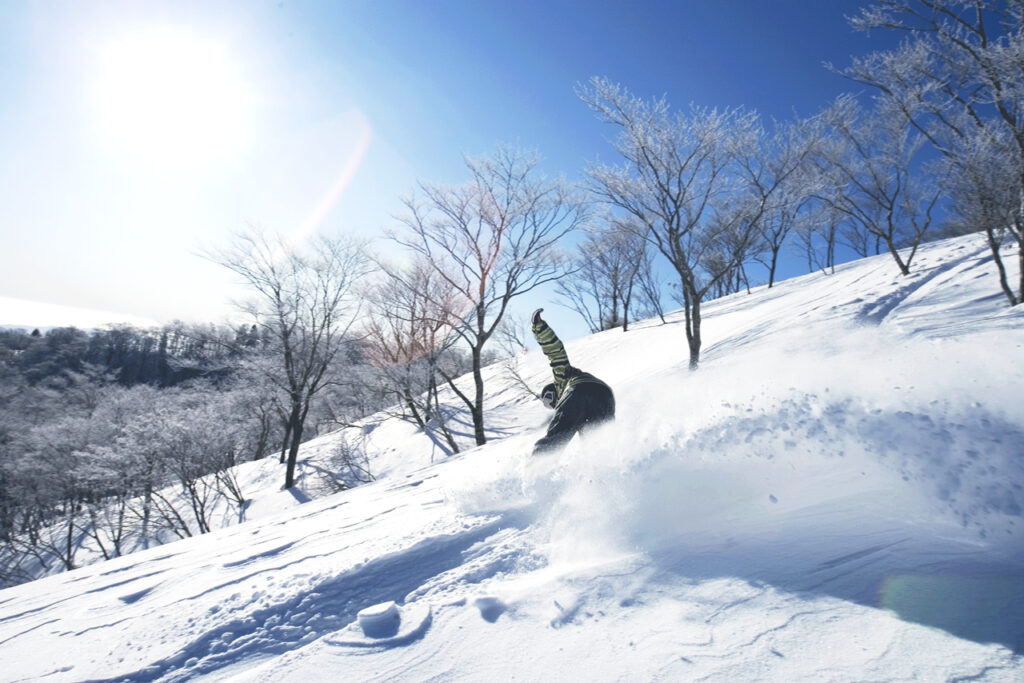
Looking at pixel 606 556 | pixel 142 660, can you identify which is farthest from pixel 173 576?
pixel 606 556

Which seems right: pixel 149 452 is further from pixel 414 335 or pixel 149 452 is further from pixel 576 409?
pixel 576 409

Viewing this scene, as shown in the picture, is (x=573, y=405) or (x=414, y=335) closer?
(x=573, y=405)

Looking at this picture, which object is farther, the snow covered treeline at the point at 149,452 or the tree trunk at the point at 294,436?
the snow covered treeline at the point at 149,452

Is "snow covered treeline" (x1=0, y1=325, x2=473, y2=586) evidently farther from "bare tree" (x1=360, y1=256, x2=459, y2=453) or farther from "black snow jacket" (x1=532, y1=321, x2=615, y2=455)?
"black snow jacket" (x1=532, y1=321, x2=615, y2=455)

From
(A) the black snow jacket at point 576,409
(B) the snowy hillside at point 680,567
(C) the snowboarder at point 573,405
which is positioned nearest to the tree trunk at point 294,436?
(B) the snowy hillside at point 680,567

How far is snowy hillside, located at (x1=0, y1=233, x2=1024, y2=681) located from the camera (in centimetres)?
145

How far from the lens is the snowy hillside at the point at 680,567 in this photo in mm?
1447

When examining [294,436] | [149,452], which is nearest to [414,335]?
[294,436]

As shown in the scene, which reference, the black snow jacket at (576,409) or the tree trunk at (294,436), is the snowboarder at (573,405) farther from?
the tree trunk at (294,436)

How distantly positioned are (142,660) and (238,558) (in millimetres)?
1466

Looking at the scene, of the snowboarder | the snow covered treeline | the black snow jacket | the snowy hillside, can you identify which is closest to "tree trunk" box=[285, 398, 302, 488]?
the snow covered treeline

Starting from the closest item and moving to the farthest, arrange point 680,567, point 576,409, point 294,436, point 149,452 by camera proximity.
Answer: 1. point 680,567
2. point 576,409
3. point 294,436
4. point 149,452

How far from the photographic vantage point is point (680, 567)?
6.32 ft

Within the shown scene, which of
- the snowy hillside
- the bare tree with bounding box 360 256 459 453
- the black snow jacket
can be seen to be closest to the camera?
the snowy hillside
